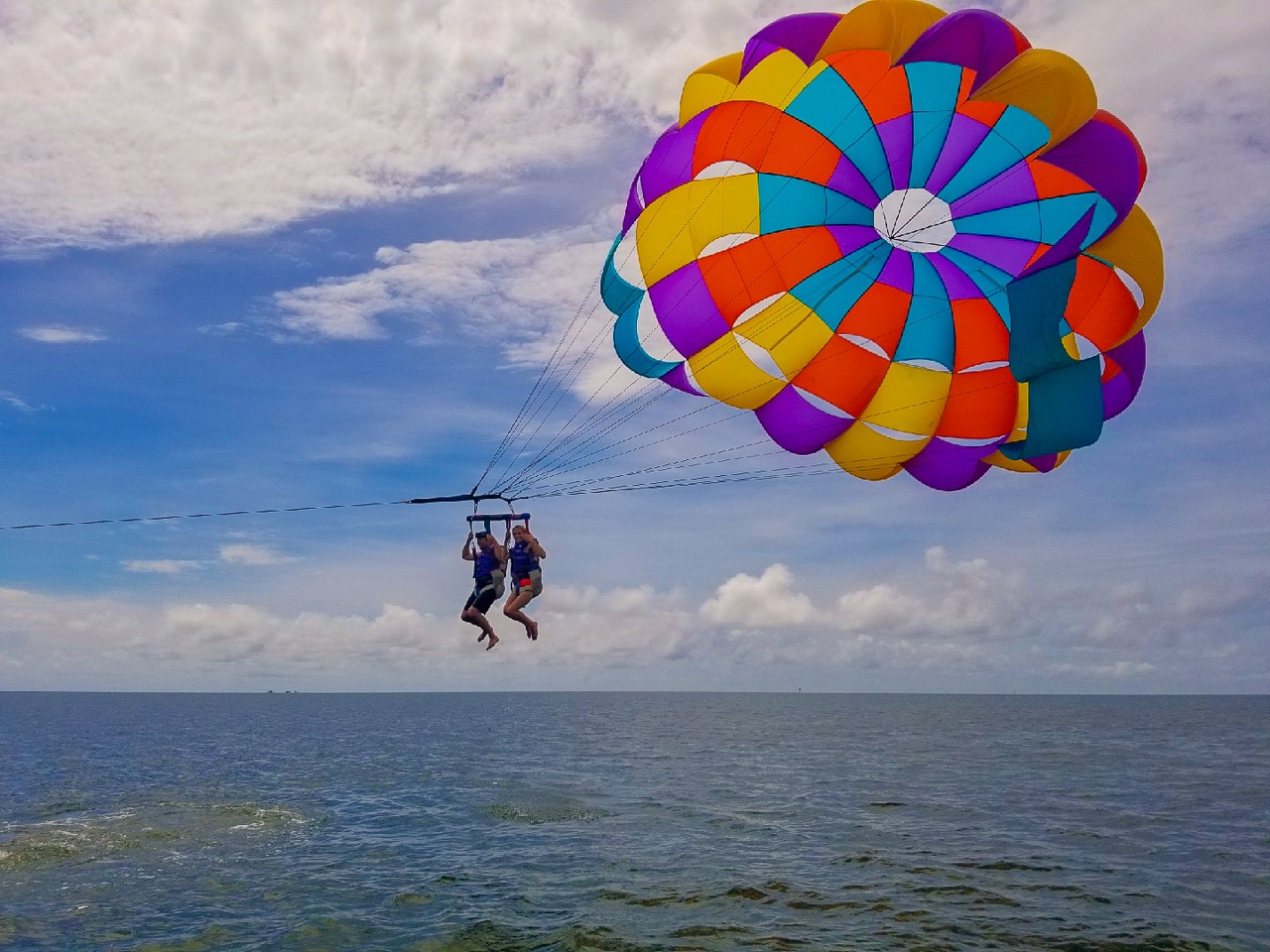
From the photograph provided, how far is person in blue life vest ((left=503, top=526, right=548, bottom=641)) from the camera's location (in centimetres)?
1380

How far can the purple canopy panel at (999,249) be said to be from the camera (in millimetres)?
14430

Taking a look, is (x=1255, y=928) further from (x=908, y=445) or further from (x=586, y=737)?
(x=586, y=737)

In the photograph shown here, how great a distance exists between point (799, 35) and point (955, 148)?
9.90ft

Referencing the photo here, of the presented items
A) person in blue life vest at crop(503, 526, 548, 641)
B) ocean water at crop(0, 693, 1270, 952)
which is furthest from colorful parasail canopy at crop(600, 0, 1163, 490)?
ocean water at crop(0, 693, 1270, 952)

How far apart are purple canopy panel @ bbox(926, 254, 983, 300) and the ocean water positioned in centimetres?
990

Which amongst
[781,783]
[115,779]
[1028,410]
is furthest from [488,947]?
[115,779]

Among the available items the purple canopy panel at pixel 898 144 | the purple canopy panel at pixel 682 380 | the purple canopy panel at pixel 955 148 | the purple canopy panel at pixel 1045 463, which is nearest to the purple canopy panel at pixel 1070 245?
the purple canopy panel at pixel 955 148

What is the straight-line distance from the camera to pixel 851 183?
14.3 metres

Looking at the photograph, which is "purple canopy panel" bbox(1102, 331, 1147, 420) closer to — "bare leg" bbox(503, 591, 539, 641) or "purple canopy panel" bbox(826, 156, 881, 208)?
"purple canopy panel" bbox(826, 156, 881, 208)

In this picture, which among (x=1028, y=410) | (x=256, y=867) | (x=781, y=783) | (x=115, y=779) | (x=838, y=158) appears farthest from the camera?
(x=115, y=779)

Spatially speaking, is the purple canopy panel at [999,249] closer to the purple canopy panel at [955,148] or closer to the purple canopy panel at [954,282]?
the purple canopy panel at [954,282]

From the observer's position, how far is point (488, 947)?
43.7 feet

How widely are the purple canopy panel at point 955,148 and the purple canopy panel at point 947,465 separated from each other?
13.5 feet

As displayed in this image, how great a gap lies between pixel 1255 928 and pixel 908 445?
9.36 m
